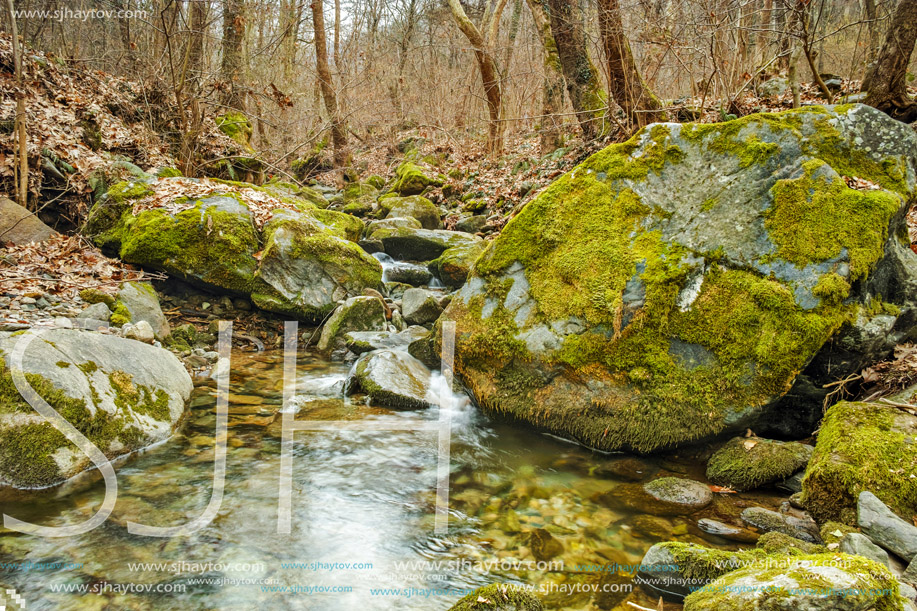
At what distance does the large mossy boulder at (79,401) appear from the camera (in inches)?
127

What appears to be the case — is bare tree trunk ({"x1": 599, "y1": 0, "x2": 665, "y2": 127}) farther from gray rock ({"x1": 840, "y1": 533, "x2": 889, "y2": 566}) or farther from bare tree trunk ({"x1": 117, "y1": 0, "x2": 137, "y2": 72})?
bare tree trunk ({"x1": 117, "y1": 0, "x2": 137, "y2": 72})

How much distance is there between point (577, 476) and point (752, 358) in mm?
1622

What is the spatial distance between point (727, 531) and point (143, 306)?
6.47 meters

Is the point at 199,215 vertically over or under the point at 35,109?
under

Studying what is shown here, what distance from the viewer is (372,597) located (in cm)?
266

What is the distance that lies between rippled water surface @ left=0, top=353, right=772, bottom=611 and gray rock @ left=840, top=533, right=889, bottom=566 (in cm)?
67

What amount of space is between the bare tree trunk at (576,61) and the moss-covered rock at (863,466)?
7.25m

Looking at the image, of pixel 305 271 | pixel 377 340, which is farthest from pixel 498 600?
pixel 305 271

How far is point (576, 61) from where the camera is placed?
9.36m

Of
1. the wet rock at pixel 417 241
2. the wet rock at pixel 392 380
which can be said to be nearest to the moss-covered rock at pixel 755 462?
the wet rock at pixel 392 380

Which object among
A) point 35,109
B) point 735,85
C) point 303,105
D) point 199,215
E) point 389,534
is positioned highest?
point 303,105

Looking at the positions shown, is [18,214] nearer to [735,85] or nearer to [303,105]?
[735,85]

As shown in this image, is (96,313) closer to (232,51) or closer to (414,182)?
(232,51)

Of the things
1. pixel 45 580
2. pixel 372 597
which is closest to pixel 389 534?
pixel 372 597
